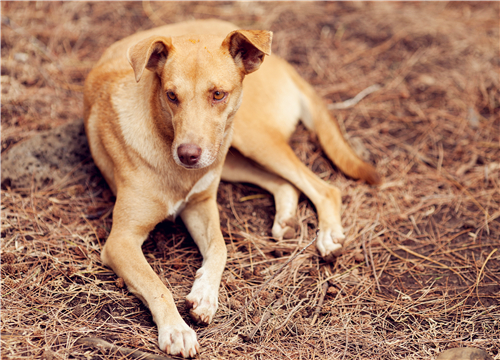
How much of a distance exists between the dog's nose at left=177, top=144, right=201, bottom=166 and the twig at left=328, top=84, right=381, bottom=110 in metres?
2.58

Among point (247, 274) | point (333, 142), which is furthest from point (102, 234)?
point (333, 142)

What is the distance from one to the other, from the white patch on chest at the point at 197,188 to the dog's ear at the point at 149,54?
829 millimetres

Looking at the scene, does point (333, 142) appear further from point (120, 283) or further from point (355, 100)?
point (120, 283)

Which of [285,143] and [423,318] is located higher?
[285,143]

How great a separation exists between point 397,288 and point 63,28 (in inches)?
185

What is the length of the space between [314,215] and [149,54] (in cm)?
194

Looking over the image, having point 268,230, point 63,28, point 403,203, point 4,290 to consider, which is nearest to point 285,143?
point 268,230

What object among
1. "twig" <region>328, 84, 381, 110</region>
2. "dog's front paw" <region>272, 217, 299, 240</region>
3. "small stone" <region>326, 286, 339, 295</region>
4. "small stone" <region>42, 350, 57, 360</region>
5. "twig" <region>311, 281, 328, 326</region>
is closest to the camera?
"small stone" <region>42, 350, 57, 360</region>

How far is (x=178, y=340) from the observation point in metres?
2.40

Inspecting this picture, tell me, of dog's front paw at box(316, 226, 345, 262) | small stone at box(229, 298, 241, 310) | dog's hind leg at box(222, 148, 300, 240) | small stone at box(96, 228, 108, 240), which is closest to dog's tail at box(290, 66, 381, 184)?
dog's hind leg at box(222, 148, 300, 240)

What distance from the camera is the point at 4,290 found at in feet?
8.66

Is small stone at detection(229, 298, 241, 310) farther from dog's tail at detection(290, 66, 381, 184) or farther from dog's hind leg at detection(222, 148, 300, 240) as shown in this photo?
dog's tail at detection(290, 66, 381, 184)

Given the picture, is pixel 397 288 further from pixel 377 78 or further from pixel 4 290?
pixel 377 78

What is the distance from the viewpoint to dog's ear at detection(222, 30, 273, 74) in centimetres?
263
